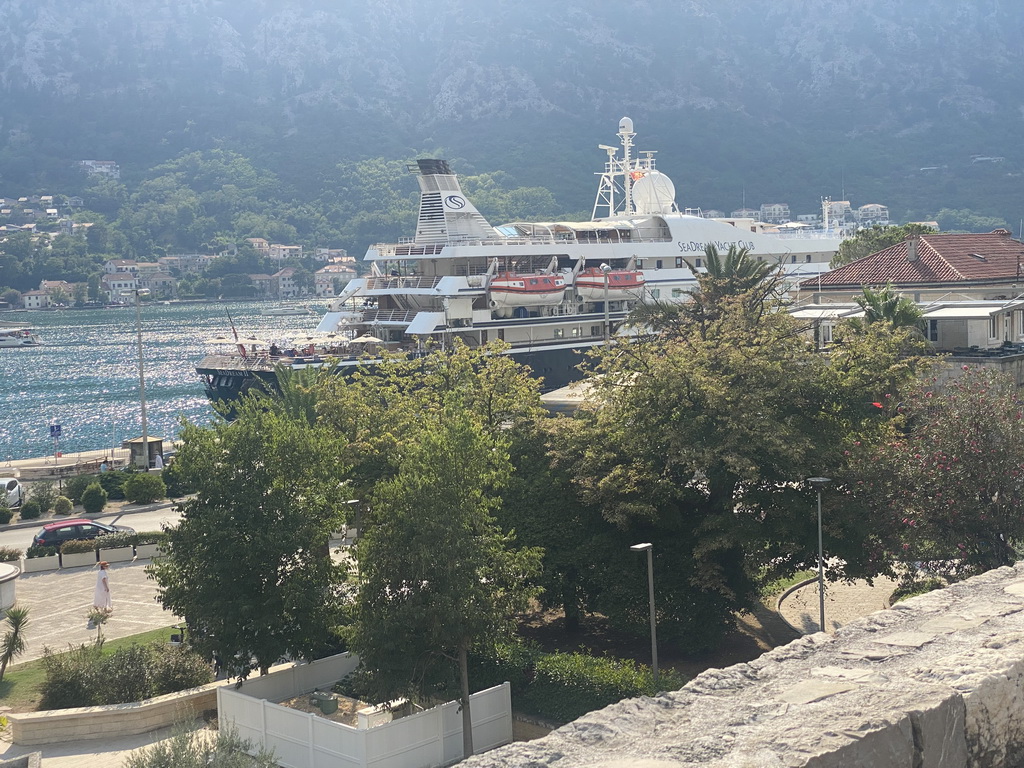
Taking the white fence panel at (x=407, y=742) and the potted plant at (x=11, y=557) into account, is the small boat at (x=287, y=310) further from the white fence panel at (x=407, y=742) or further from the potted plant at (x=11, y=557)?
the white fence panel at (x=407, y=742)

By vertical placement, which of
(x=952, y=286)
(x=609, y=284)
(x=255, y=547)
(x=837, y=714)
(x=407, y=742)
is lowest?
(x=407, y=742)

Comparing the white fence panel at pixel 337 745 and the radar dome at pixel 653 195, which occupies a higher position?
the radar dome at pixel 653 195

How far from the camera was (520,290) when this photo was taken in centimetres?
5275

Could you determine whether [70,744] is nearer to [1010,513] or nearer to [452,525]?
[452,525]

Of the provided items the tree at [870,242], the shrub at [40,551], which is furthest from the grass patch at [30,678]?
the tree at [870,242]

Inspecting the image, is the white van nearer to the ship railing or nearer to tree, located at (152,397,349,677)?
tree, located at (152,397,349,677)

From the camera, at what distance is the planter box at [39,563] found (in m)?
25.6

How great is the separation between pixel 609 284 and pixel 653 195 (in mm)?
13202

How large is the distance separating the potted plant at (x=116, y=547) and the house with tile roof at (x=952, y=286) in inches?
783

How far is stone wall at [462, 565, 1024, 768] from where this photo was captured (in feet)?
17.3

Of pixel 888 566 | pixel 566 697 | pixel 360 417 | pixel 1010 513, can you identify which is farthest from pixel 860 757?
pixel 360 417

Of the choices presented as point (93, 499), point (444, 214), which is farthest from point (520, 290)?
point (93, 499)

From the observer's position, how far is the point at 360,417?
2284 centimetres

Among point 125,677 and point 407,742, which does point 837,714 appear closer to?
point 407,742
